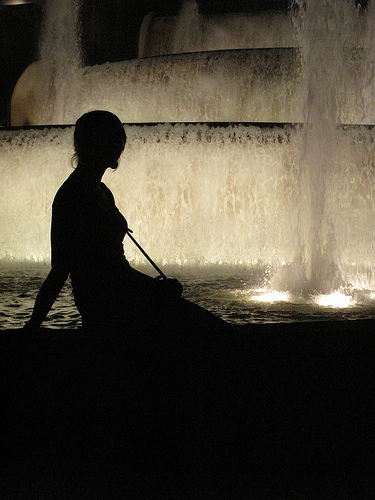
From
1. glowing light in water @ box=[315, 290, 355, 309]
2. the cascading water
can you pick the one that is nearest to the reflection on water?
glowing light in water @ box=[315, 290, 355, 309]

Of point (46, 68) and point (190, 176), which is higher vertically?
point (46, 68)

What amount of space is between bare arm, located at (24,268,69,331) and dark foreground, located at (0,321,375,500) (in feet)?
0.14

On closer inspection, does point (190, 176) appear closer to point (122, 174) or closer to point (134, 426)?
point (122, 174)

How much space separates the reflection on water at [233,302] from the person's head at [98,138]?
5.10 feet

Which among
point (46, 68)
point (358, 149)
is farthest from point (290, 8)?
point (358, 149)

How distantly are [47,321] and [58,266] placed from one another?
65.0 inches

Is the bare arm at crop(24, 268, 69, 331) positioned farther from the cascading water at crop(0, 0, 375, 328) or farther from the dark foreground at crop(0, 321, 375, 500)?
the cascading water at crop(0, 0, 375, 328)

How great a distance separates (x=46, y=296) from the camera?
1766 mm

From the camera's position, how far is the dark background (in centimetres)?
1094

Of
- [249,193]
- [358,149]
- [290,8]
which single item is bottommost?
[249,193]

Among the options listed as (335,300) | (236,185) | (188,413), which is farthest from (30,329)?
(236,185)

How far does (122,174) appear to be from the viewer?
646 centimetres

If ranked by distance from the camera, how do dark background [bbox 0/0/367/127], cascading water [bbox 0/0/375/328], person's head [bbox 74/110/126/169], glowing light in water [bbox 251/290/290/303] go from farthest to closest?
1. dark background [bbox 0/0/367/127]
2. cascading water [bbox 0/0/375/328]
3. glowing light in water [bbox 251/290/290/303]
4. person's head [bbox 74/110/126/169]

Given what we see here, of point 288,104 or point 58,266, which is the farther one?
point 288,104
